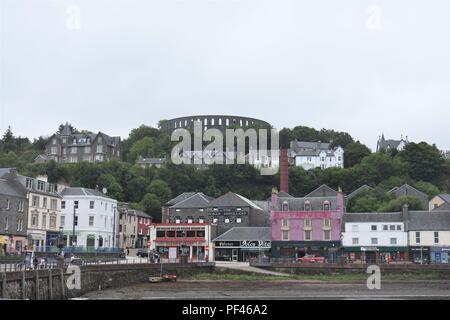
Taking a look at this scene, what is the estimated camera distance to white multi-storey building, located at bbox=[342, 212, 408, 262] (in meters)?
41.2

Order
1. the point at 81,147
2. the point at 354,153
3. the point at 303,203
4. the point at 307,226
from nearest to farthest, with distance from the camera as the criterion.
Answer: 1. the point at 307,226
2. the point at 303,203
3. the point at 81,147
4. the point at 354,153

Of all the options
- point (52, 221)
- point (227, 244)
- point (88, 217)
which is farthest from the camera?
point (227, 244)

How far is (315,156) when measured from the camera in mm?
76562

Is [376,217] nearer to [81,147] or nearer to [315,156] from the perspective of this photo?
[315,156]

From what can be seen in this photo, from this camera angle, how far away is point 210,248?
4488 centimetres

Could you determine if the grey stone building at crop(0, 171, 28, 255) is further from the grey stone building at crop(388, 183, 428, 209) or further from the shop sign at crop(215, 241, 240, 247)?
the grey stone building at crop(388, 183, 428, 209)

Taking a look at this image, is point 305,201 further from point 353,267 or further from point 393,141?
point 393,141

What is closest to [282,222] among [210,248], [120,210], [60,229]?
[210,248]

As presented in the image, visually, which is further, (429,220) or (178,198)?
(178,198)

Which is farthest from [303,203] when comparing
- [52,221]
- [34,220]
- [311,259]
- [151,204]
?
[34,220]

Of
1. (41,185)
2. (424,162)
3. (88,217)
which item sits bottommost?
(88,217)

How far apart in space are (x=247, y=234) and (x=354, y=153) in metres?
32.8

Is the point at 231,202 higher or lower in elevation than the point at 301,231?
higher
